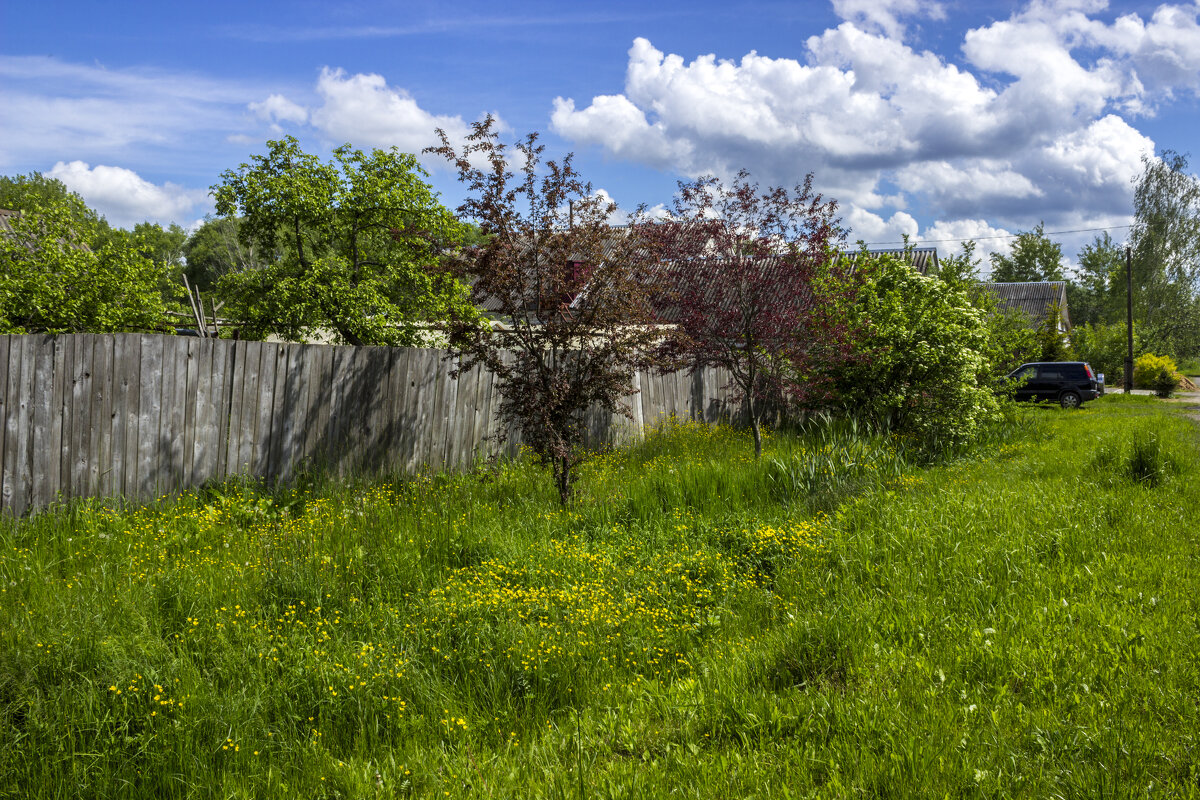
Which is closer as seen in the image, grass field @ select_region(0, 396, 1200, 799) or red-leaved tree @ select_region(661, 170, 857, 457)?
grass field @ select_region(0, 396, 1200, 799)

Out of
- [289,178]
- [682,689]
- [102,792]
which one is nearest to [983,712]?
[682,689]

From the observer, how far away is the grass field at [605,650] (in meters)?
3.01

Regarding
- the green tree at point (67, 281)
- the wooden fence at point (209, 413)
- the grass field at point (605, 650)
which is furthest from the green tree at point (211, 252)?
the grass field at point (605, 650)

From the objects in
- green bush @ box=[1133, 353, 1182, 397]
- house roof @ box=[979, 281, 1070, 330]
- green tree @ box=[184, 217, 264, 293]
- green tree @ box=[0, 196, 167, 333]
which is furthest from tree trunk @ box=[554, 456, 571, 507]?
green tree @ box=[184, 217, 264, 293]

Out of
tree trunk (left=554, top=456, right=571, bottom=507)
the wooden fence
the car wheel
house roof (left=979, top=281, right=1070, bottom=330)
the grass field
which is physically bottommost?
the grass field

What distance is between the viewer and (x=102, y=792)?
9.93ft

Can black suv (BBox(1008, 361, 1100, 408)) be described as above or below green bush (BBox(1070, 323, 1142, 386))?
below

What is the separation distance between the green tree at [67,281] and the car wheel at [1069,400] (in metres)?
25.7

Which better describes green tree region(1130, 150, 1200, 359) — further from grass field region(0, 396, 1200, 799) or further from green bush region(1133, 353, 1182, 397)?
grass field region(0, 396, 1200, 799)

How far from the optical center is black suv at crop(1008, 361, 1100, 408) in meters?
23.1

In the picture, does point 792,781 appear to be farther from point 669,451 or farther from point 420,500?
point 669,451

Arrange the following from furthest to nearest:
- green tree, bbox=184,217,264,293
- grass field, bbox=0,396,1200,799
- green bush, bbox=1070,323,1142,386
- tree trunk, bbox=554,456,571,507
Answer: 1. green tree, bbox=184,217,264,293
2. green bush, bbox=1070,323,1142,386
3. tree trunk, bbox=554,456,571,507
4. grass field, bbox=0,396,1200,799

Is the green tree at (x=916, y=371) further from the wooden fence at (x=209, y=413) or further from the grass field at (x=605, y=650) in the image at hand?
the wooden fence at (x=209, y=413)

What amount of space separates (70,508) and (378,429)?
3.06 metres
